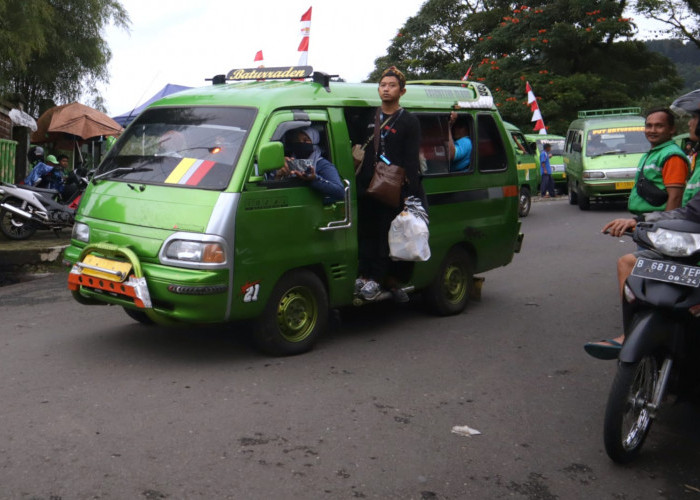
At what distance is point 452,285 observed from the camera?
25.8 ft

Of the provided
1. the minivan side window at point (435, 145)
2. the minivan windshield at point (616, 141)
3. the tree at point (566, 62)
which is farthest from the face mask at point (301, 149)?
the tree at point (566, 62)

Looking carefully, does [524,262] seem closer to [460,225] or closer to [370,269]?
[460,225]

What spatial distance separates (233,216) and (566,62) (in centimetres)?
3005

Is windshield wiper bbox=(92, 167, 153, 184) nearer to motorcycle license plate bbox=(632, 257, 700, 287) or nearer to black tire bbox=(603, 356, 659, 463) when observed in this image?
motorcycle license plate bbox=(632, 257, 700, 287)

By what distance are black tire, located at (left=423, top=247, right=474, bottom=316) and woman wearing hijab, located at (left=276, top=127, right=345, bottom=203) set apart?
1696mm

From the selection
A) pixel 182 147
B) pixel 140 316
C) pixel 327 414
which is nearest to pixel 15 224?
pixel 140 316

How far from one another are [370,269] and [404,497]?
3.21 m

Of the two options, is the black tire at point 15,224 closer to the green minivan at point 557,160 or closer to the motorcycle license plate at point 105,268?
the motorcycle license plate at point 105,268

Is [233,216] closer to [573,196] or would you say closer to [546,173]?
[573,196]

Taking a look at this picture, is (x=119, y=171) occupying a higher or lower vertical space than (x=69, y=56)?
lower

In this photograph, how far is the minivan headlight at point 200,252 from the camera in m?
5.50

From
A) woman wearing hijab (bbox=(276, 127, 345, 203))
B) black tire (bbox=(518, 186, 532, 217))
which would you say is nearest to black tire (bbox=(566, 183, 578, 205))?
black tire (bbox=(518, 186, 532, 217))

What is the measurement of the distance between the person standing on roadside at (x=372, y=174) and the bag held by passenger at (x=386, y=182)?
66 millimetres

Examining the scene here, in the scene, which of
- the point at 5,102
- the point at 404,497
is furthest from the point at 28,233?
the point at 404,497
